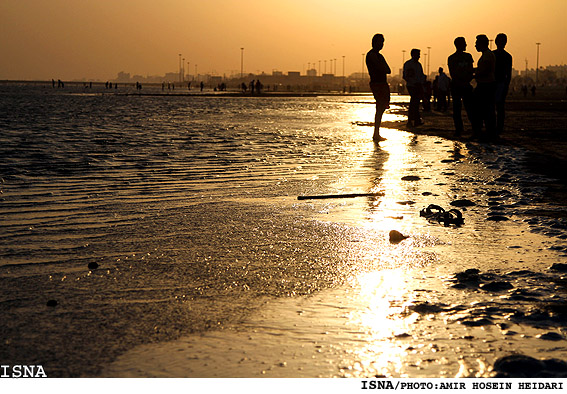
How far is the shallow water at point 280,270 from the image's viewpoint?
9.88 ft

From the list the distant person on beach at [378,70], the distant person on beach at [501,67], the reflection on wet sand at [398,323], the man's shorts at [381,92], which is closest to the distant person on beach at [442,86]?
the man's shorts at [381,92]

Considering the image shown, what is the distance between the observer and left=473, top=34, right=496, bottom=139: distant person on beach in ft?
41.7

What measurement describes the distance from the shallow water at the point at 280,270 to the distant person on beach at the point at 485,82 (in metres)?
4.09

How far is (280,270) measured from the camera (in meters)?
4.36

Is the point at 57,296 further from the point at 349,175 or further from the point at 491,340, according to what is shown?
the point at 349,175

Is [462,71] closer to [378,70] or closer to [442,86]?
[378,70]

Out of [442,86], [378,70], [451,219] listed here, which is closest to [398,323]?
[451,219]

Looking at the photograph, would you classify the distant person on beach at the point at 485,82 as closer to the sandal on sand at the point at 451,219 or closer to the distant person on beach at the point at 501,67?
the distant person on beach at the point at 501,67

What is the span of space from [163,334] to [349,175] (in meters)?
6.09

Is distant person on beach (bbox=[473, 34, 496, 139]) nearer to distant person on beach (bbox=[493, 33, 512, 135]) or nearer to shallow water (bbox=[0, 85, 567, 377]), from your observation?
distant person on beach (bbox=[493, 33, 512, 135])

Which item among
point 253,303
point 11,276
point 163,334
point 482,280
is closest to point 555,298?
point 482,280

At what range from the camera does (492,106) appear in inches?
520

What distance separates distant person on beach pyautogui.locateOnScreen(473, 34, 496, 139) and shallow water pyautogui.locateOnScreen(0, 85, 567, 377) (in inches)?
161

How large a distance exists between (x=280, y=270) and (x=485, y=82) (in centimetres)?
972
